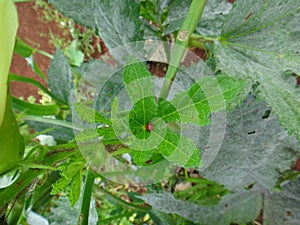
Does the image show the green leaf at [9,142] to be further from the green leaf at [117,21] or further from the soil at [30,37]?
the soil at [30,37]

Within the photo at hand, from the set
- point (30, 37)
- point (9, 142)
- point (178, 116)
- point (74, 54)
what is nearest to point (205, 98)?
point (178, 116)

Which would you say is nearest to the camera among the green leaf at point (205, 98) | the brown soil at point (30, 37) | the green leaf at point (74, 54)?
the green leaf at point (205, 98)

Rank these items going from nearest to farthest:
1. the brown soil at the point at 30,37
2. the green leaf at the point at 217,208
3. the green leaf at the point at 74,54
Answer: the green leaf at the point at 217,208 < the green leaf at the point at 74,54 < the brown soil at the point at 30,37

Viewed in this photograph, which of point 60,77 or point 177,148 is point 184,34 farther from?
point 60,77

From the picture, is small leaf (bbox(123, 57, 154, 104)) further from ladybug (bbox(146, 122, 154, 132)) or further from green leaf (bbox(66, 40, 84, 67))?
green leaf (bbox(66, 40, 84, 67))

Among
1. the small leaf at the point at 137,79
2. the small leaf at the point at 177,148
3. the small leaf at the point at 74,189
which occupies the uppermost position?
the small leaf at the point at 137,79

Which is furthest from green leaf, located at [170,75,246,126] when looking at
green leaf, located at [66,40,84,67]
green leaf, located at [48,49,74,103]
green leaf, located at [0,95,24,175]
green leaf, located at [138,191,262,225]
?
green leaf, located at [66,40,84,67]

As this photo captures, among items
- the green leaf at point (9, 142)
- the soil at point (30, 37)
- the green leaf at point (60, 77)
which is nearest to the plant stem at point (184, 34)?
the green leaf at point (9, 142)
